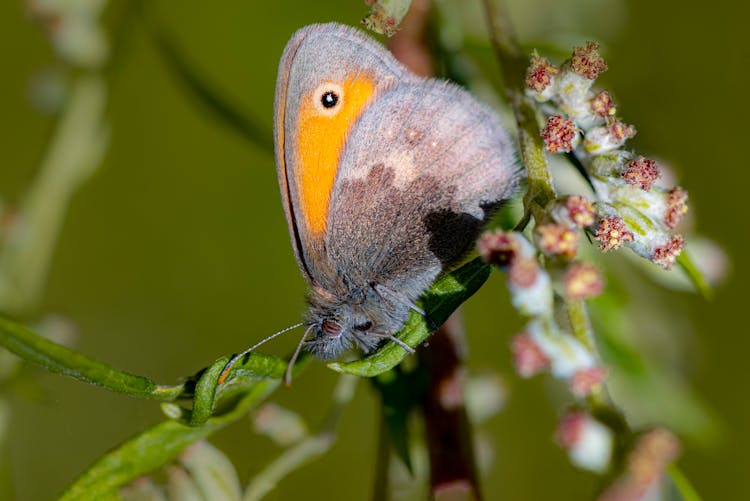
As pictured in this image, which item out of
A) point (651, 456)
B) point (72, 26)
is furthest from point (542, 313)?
point (72, 26)

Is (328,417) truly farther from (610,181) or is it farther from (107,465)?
(610,181)

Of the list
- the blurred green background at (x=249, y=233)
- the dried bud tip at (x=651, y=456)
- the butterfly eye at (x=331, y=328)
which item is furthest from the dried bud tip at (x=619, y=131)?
the blurred green background at (x=249, y=233)

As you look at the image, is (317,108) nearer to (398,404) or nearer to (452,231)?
(452,231)

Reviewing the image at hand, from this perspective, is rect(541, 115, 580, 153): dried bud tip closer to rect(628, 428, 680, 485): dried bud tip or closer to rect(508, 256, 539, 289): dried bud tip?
rect(508, 256, 539, 289): dried bud tip

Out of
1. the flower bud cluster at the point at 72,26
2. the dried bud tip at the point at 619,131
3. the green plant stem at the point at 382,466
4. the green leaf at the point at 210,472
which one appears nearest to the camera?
the dried bud tip at the point at 619,131

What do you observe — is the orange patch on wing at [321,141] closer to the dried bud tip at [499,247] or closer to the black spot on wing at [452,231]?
the black spot on wing at [452,231]

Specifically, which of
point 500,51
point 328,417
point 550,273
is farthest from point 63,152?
point 550,273
